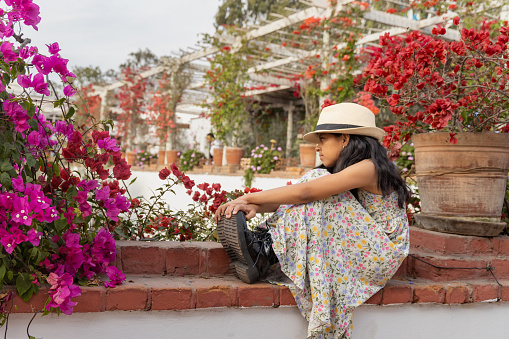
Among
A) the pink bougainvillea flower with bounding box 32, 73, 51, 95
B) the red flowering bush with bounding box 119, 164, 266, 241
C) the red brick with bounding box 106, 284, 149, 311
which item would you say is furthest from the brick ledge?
the pink bougainvillea flower with bounding box 32, 73, 51, 95

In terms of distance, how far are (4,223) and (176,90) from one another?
37.9ft

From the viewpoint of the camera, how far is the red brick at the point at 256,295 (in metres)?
1.99

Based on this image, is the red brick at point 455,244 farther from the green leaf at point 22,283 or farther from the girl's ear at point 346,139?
the green leaf at point 22,283

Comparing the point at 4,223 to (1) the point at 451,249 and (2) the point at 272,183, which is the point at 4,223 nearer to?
(1) the point at 451,249

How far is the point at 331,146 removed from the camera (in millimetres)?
2203

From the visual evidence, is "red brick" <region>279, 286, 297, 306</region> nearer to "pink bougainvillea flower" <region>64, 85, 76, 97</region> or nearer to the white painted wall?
the white painted wall

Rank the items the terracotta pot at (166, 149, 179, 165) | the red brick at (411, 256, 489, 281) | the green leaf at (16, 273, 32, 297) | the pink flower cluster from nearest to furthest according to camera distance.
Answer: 1. the pink flower cluster
2. the green leaf at (16, 273, 32, 297)
3. the red brick at (411, 256, 489, 281)
4. the terracotta pot at (166, 149, 179, 165)

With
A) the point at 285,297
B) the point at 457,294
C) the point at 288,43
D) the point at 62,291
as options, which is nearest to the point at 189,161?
the point at 288,43

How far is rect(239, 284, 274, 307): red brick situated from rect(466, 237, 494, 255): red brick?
1154 mm

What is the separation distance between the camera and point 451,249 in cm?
254

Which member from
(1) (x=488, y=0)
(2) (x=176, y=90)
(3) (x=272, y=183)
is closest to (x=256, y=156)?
(3) (x=272, y=183)

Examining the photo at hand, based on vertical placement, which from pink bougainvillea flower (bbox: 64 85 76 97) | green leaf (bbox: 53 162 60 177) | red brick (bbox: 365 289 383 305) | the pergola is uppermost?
the pergola

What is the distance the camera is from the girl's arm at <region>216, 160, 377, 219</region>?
1.98 m

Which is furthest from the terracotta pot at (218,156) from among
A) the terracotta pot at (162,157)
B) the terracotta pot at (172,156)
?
the terracotta pot at (162,157)
